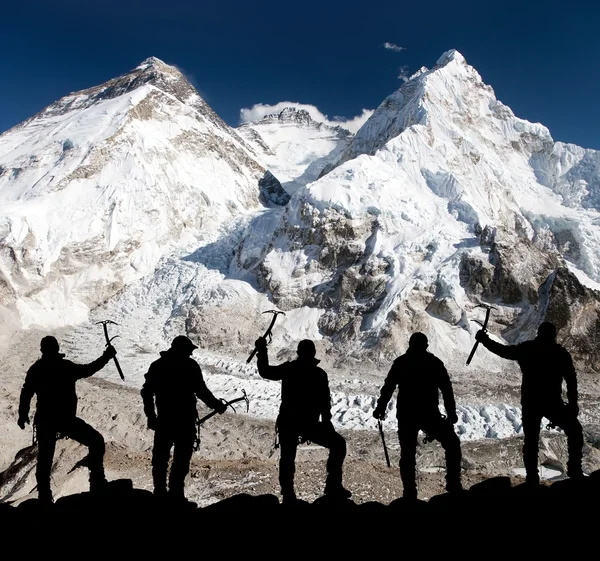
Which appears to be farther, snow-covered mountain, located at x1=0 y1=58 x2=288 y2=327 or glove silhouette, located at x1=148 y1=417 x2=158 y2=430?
snow-covered mountain, located at x1=0 y1=58 x2=288 y2=327

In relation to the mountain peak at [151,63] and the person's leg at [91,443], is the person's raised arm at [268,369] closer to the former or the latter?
the person's leg at [91,443]

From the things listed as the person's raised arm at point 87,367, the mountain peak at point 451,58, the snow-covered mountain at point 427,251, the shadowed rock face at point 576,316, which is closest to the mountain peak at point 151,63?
the mountain peak at point 451,58

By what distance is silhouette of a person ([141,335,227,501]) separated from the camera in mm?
5148

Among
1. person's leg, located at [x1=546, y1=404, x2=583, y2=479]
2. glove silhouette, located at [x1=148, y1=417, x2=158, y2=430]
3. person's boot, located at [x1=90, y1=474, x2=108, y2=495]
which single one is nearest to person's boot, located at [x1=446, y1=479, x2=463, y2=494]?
person's leg, located at [x1=546, y1=404, x2=583, y2=479]

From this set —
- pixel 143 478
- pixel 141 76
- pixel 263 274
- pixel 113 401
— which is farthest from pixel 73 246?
pixel 141 76

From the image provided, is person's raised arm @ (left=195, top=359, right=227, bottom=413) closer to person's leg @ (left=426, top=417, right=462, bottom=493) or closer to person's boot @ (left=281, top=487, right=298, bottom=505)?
person's boot @ (left=281, top=487, right=298, bottom=505)

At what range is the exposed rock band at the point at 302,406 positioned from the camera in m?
5.08

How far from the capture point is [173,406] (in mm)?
5152

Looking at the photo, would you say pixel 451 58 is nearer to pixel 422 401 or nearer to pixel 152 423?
pixel 422 401

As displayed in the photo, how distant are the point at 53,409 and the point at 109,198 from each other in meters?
41.3

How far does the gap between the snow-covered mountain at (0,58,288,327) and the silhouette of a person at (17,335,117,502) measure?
Result: 93.7 feet

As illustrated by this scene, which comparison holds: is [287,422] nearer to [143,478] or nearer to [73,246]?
[143,478]

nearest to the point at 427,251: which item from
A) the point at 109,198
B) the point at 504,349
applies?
the point at 504,349

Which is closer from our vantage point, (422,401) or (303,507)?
(303,507)
